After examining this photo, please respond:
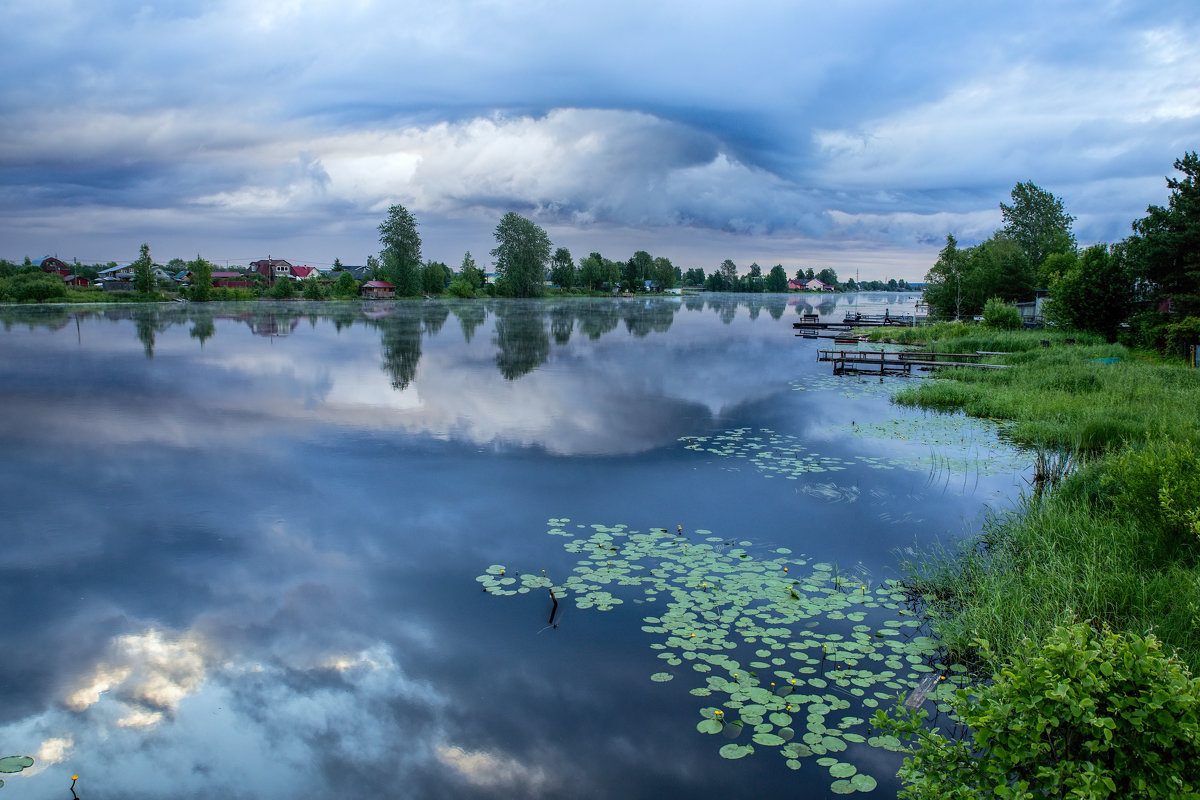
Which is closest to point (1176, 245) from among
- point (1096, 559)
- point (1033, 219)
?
point (1096, 559)

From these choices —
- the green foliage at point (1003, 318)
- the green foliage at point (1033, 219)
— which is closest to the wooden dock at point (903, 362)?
the green foliage at point (1003, 318)

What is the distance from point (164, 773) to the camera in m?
4.95

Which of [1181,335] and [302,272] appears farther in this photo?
[302,272]

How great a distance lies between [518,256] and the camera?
11900cm

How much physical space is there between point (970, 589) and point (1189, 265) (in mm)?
25553

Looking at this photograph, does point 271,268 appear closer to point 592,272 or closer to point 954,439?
point 592,272

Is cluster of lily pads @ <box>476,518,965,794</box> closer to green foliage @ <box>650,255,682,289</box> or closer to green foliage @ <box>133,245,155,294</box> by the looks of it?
green foliage @ <box>133,245,155,294</box>

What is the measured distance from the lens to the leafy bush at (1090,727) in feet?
9.07

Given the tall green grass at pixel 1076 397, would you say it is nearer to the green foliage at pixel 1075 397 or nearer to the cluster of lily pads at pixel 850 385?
the green foliage at pixel 1075 397

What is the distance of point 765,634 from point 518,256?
383ft

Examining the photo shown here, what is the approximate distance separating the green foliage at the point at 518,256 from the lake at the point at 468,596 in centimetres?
10381

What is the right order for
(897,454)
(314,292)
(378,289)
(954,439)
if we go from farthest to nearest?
(378,289)
(314,292)
(954,439)
(897,454)

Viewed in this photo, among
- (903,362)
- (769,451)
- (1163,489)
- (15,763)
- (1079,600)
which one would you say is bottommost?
(15,763)

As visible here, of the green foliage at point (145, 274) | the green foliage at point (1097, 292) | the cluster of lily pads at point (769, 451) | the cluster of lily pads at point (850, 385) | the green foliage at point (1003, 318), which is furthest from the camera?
the green foliage at point (145, 274)
